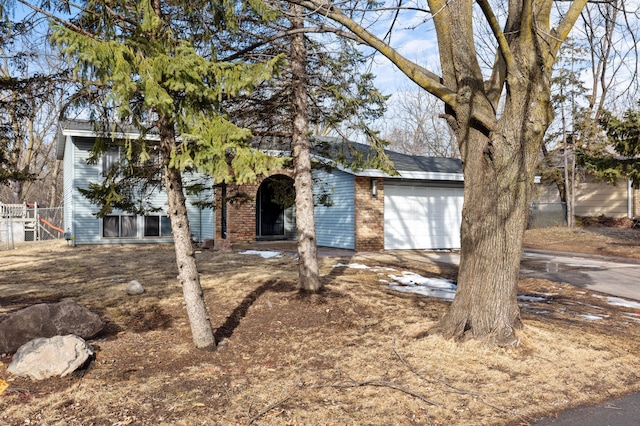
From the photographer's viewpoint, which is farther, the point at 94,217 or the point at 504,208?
the point at 94,217

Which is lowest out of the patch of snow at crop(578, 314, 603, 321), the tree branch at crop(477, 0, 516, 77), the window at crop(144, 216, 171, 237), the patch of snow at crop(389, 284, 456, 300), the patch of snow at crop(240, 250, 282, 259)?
the patch of snow at crop(578, 314, 603, 321)

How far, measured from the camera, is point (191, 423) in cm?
331

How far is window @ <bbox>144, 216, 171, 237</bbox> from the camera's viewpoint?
701 inches

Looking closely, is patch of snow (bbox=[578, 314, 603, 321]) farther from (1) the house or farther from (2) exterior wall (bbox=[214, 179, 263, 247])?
(2) exterior wall (bbox=[214, 179, 263, 247])

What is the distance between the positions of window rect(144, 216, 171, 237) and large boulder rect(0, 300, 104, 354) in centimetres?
1272

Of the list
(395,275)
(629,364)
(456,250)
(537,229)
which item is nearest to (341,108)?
(395,275)

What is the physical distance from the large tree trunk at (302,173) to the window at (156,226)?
11.7 meters

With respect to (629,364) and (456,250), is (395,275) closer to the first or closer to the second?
(629,364)

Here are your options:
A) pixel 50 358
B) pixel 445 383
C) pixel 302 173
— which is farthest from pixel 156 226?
pixel 445 383

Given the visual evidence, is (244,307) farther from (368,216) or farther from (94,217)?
(94,217)

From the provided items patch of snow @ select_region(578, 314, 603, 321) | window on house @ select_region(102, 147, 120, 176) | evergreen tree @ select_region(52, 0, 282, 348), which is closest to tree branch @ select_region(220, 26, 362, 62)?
evergreen tree @ select_region(52, 0, 282, 348)

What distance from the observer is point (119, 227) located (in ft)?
57.3

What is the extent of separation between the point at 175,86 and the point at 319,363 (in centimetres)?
285

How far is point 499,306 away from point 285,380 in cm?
228
